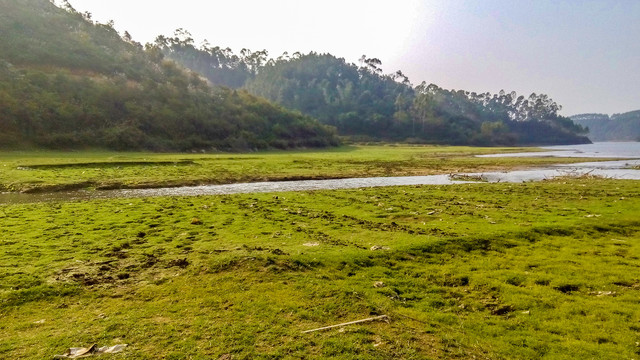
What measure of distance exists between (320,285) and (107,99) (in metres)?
90.6

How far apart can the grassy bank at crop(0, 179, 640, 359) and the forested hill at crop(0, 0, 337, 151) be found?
6085 cm

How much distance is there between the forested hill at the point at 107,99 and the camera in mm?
71438

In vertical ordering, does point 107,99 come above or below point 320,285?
above

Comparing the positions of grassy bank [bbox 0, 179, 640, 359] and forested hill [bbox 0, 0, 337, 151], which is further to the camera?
forested hill [bbox 0, 0, 337, 151]

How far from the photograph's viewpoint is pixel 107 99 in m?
85.9

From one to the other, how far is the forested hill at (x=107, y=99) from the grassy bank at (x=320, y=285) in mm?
60854

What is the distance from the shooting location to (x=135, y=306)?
990 centimetres

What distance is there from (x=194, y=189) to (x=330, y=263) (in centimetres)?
2568

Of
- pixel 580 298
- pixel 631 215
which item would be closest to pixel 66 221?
pixel 580 298

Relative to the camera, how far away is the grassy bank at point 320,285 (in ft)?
26.8

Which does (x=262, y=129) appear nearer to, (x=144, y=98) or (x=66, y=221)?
(x=144, y=98)

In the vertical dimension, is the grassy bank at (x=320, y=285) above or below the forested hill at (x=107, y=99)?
below

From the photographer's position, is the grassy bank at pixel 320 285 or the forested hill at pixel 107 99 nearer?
the grassy bank at pixel 320 285

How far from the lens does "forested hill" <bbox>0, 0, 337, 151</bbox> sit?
71.4 meters
